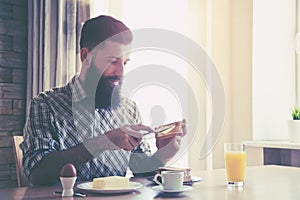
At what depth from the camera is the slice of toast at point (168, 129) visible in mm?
1616

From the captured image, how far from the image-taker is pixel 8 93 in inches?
99.6

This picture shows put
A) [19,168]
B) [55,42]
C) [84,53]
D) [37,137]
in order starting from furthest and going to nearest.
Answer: [55,42] → [84,53] → [19,168] → [37,137]

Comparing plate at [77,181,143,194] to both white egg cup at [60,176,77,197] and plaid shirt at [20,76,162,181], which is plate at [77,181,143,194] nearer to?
white egg cup at [60,176,77,197]

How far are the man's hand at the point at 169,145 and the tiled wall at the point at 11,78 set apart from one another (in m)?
1.11

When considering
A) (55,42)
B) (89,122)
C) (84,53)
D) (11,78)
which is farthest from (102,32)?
(11,78)

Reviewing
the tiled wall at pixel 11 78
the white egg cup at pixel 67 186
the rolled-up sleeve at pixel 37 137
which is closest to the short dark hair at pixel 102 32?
the rolled-up sleeve at pixel 37 137

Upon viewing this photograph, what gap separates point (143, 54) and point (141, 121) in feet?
2.26

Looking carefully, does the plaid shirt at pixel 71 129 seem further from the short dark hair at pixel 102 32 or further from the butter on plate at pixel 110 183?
the butter on plate at pixel 110 183

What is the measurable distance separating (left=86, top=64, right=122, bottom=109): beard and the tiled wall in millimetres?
835

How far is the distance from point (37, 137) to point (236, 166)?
0.71m

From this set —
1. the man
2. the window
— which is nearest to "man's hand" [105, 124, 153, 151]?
the man

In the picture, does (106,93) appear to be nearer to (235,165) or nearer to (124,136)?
(124,136)

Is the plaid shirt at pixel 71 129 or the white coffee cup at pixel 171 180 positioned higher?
the plaid shirt at pixel 71 129

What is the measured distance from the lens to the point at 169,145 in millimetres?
1711
